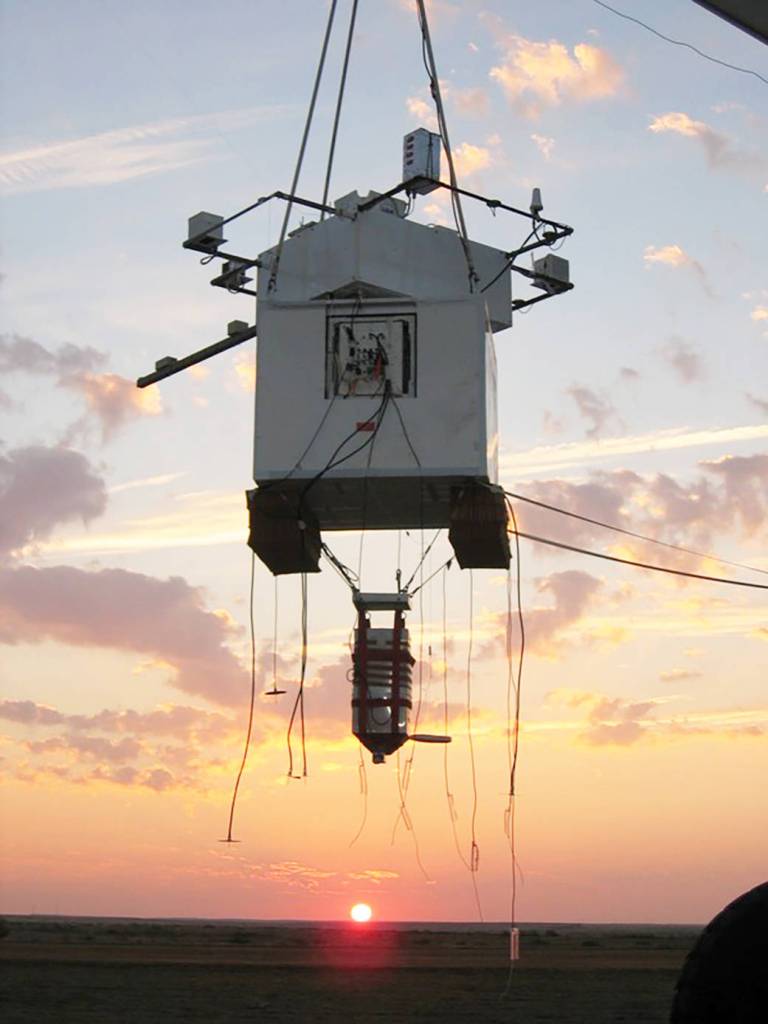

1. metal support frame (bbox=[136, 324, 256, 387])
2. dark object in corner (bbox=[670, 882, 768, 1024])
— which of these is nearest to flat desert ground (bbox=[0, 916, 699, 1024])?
metal support frame (bbox=[136, 324, 256, 387])

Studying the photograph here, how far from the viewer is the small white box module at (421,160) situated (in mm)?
14789

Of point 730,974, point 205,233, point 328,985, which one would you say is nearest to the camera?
point 730,974

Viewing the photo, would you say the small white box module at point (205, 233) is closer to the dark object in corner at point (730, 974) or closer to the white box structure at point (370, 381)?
the white box structure at point (370, 381)

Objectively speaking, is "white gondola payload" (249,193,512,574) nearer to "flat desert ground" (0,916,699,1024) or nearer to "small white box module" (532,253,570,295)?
"small white box module" (532,253,570,295)

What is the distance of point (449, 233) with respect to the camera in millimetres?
15367

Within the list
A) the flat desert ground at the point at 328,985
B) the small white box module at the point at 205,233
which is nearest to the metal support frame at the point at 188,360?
the small white box module at the point at 205,233

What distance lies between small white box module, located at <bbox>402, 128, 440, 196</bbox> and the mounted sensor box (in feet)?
5.02

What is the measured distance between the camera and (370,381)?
46.3ft

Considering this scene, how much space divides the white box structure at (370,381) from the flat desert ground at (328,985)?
14.7 meters

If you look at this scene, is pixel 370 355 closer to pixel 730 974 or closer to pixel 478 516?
pixel 478 516

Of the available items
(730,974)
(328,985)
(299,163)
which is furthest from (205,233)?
(328,985)

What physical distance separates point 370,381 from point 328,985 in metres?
22.2

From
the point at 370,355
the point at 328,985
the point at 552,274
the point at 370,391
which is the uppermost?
the point at 552,274

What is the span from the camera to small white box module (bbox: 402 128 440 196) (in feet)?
48.5
